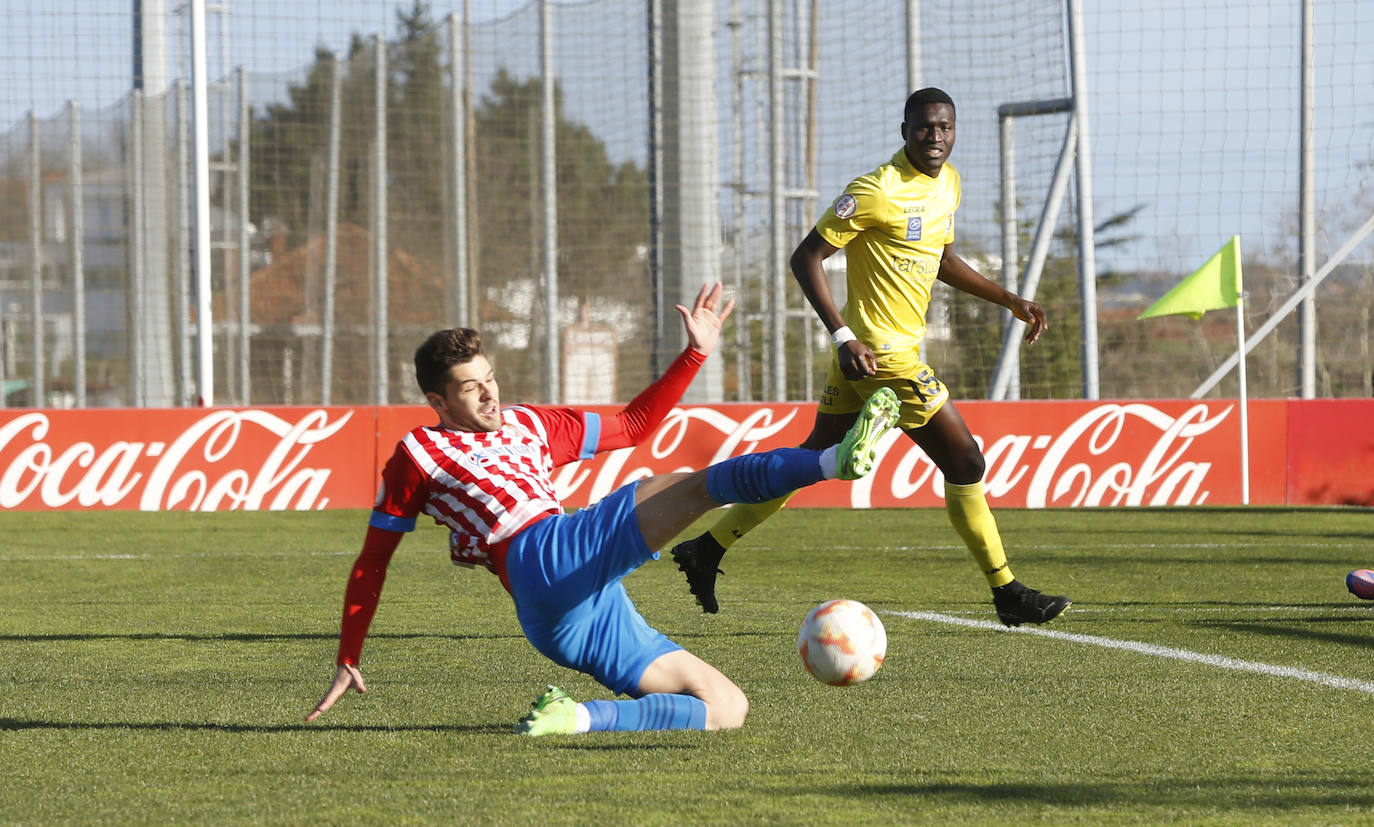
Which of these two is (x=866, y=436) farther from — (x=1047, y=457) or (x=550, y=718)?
(x=1047, y=457)

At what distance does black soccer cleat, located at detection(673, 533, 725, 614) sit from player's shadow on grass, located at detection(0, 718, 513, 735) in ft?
6.38

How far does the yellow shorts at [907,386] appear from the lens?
6.33 metres

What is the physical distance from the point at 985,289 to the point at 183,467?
30.6 feet

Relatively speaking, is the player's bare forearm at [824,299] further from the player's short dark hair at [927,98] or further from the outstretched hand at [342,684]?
the outstretched hand at [342,684]

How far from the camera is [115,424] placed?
14.2 m

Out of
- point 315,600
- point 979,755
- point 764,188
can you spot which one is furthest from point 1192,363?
point 979,755

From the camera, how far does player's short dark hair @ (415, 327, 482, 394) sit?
459cm

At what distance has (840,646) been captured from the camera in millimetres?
4863

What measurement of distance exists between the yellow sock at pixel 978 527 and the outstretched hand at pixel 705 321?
1.92 meters

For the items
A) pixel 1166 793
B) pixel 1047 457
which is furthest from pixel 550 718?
pixel 1047 457

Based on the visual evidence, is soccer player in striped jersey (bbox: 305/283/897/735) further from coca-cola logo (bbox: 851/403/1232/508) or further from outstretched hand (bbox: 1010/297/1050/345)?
coca-cola logo (bbox: 851/403/1232/508)

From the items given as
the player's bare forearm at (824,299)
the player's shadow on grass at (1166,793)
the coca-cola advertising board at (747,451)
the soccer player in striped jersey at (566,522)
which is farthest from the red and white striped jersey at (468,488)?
the coca-cola advertising board at (747,451)

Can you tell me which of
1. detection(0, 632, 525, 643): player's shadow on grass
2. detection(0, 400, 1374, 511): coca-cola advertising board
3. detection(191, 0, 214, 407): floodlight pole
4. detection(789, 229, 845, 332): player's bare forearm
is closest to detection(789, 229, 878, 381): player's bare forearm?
detection(789, 229, 845, 332): player's bare forearm

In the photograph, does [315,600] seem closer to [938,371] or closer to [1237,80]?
[938,371]
